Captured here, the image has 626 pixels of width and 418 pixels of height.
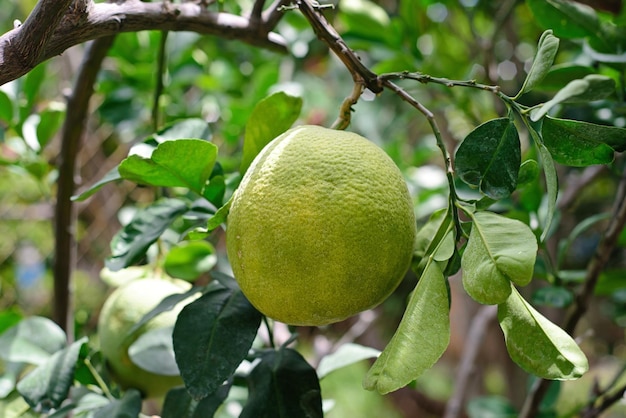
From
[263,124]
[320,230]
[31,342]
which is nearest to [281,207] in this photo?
[320,230]

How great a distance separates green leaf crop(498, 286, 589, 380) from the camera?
324mm

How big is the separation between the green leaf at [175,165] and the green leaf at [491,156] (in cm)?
17

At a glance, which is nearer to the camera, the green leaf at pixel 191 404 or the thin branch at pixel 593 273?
the green leaf at pixel 191 404

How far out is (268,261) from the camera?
1.17 ft

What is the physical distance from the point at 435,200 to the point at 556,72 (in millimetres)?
398

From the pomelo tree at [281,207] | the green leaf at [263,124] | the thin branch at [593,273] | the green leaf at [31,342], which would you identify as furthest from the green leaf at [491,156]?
the green leaf at [31,342]

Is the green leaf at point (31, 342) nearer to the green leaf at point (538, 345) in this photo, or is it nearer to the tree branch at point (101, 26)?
the tree branch at point (101, 26)

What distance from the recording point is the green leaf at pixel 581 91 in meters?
0.31

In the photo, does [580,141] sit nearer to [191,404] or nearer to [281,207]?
[281,207]

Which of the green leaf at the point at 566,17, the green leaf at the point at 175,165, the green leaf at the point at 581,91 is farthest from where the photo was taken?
the green leaf at the point at 566,17

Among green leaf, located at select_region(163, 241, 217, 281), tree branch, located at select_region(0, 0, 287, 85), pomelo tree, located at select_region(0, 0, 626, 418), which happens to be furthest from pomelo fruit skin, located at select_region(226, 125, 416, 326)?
green leaf, located at select_region(163, 241, 217, 281)

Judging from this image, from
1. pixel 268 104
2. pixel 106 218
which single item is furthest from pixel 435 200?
pixel 106 218

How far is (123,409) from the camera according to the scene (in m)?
0.50

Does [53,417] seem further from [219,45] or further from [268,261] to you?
[219,45]
